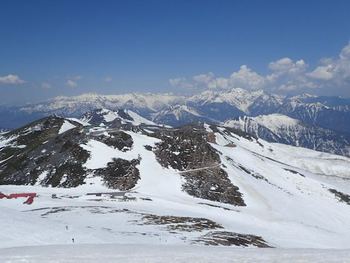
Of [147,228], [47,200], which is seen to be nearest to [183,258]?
[147,228]

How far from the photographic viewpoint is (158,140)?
120 metres

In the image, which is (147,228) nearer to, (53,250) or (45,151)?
(53,250)

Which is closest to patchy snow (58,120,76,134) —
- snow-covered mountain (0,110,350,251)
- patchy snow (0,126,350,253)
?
snow-covered mountain (0,110,350,251)

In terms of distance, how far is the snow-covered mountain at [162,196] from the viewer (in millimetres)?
49906

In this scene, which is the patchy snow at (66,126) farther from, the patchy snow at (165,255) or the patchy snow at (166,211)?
the patchy snow at (165,255)

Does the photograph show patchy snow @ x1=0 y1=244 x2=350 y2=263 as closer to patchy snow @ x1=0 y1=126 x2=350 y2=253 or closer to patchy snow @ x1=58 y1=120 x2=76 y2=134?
patchy snow @ x1=0 y1=126 x2=350 y2=253

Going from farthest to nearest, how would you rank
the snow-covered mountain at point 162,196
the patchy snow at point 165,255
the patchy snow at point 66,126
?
the patchy snow at point 66,126 < the snow-covered mountain at point 162,196 < the patchy snow at point 165,255

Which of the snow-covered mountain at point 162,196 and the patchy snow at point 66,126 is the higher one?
the patchy snow at point 66,126

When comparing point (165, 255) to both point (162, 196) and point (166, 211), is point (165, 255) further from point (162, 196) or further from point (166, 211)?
point (162, 196)

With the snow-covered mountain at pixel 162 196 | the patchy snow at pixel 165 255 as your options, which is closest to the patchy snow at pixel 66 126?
the snow-covered mountain at pixel 162 196

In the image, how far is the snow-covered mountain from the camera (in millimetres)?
49906

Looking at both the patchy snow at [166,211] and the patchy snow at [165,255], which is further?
the patchy snow at [166,211]

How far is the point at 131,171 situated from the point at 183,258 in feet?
263

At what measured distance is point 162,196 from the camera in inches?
3506
